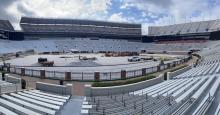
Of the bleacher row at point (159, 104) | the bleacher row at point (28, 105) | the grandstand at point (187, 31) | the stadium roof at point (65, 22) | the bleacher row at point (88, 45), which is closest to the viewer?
the bleacher row at point (159, 104)

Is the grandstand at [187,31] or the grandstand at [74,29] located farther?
the grandstand at [74,29]

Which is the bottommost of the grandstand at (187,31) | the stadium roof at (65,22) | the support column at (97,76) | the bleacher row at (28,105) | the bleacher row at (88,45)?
the bleacher row at (28,105)

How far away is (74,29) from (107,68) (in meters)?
72.0

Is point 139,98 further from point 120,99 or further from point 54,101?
point 54,101

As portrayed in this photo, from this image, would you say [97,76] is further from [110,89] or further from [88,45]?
[88,45]

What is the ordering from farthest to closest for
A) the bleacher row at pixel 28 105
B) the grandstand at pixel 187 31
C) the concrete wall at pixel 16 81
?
the grandstand at pixel 187 31 → the concrete wall at pixel 16 81 → the bleacher row at pixel 28 105

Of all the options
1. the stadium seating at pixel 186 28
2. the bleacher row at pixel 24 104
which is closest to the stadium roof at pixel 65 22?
the stadium seating at pixel 186 28

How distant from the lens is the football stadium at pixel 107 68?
1352 centimetres

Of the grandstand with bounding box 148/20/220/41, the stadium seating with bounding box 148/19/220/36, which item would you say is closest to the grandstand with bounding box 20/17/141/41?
the stadium seating with bounding box 148/19/220/36

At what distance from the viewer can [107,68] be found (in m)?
38.9

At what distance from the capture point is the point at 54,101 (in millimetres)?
14852

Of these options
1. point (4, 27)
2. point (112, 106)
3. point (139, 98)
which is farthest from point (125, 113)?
point (4, 27)

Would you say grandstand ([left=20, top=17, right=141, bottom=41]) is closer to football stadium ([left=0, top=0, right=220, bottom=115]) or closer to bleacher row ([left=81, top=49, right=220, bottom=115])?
football stadium ([left=0, top=0, right=220, bottom=115])

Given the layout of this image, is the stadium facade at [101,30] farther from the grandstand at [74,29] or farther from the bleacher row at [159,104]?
the bleacher row at [159,104]
